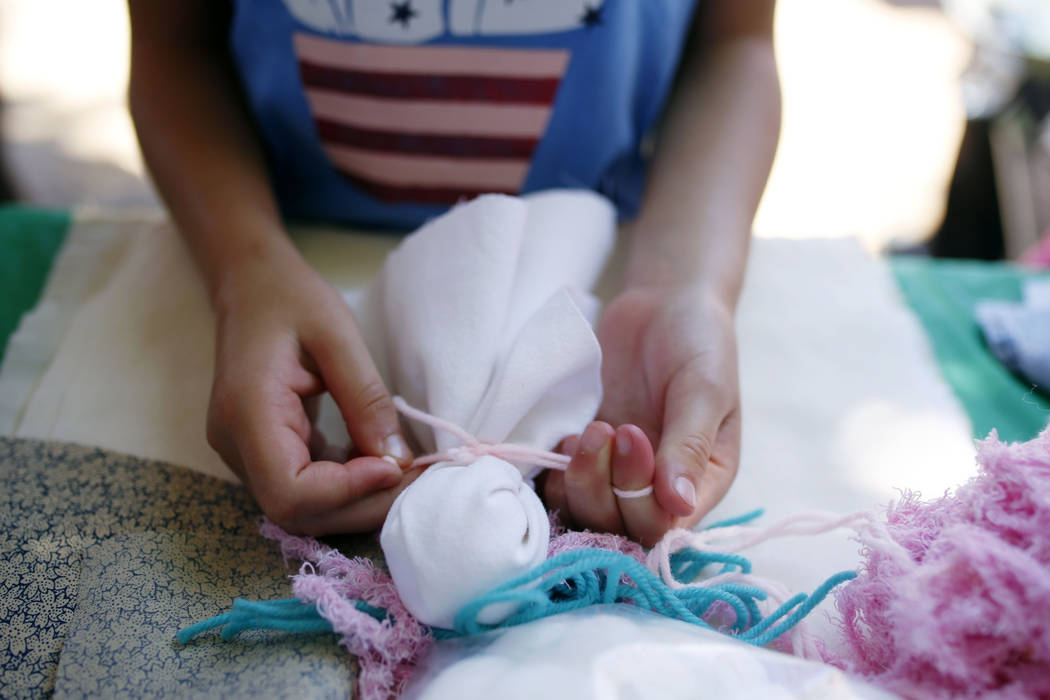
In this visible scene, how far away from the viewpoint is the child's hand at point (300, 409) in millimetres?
504

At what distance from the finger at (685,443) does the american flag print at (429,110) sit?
355 mm

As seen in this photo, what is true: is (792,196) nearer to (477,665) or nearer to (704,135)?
(704,135)

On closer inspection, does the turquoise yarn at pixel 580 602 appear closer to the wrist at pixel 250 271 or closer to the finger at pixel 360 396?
the finger at pixel 360 396

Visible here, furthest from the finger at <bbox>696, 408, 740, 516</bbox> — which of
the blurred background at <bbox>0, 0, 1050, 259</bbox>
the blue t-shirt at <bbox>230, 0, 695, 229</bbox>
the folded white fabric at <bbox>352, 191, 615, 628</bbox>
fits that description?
the blurred background at <bbox>0, 0, 1050, 259</bbox>

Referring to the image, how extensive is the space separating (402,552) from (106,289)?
0.58m

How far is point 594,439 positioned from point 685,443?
0.24ft

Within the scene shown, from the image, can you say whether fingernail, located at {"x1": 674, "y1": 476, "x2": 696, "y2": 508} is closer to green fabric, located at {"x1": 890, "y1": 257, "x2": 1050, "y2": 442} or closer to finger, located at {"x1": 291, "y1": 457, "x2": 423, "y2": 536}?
finger, located at {"x1": 291, "y1": 457, "x2": 423, "y2": 536}

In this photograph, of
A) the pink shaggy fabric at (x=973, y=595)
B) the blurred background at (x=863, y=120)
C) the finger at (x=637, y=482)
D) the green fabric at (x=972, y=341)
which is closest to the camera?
the pink shaggy fabric at (x=973, y=595)

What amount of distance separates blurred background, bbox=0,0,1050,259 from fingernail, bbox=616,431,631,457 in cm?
107

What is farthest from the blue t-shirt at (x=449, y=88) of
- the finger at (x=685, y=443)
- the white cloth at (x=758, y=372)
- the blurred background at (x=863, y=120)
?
the blurred background at (x=863, y=120)

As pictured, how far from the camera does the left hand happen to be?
496mm

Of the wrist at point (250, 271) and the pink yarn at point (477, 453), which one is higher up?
the wrist at point (250, 271)

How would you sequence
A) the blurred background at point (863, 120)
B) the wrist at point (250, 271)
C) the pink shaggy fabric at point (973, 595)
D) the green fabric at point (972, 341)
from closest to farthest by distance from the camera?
1. the pink shaggy fabric at point (973, 595)
2. the wrist at point (250, 271)
3. the green fabric at point (972, 341)
4. the blurred background at point (863, 120)

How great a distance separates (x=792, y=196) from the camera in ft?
5.11
